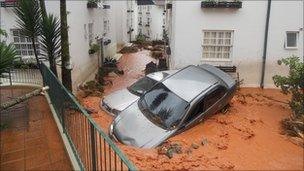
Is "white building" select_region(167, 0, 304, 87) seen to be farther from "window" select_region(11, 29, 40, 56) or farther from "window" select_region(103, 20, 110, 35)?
"window" select_region(103, 20, 110, 35)

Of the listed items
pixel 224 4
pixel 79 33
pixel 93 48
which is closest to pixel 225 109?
pixel 224 4

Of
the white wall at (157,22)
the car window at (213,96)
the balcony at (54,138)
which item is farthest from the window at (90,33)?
the white wall at (157,22)

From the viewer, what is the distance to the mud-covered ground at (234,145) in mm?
6953

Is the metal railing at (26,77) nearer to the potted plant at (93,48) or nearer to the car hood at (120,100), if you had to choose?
the car hood at (120,100)

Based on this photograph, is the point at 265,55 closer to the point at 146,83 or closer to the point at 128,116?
the point at 146,83

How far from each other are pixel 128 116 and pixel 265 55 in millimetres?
7491

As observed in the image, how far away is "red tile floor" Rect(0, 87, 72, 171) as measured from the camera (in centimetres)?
610

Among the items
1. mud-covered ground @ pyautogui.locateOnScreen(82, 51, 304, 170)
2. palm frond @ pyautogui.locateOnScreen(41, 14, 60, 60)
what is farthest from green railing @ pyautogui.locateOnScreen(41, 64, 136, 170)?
palm frond @ pyautogui.locateOnScreen(41, 14, 60, 60)

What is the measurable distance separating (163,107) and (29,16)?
465cm

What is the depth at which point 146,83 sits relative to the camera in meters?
11.0

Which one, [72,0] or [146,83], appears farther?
[72,0]

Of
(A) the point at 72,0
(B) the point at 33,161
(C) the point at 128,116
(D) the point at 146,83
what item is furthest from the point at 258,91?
(B) the point at 33,161

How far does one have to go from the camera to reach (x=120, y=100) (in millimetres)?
10438

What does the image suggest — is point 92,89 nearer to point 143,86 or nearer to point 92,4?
point 143,86
